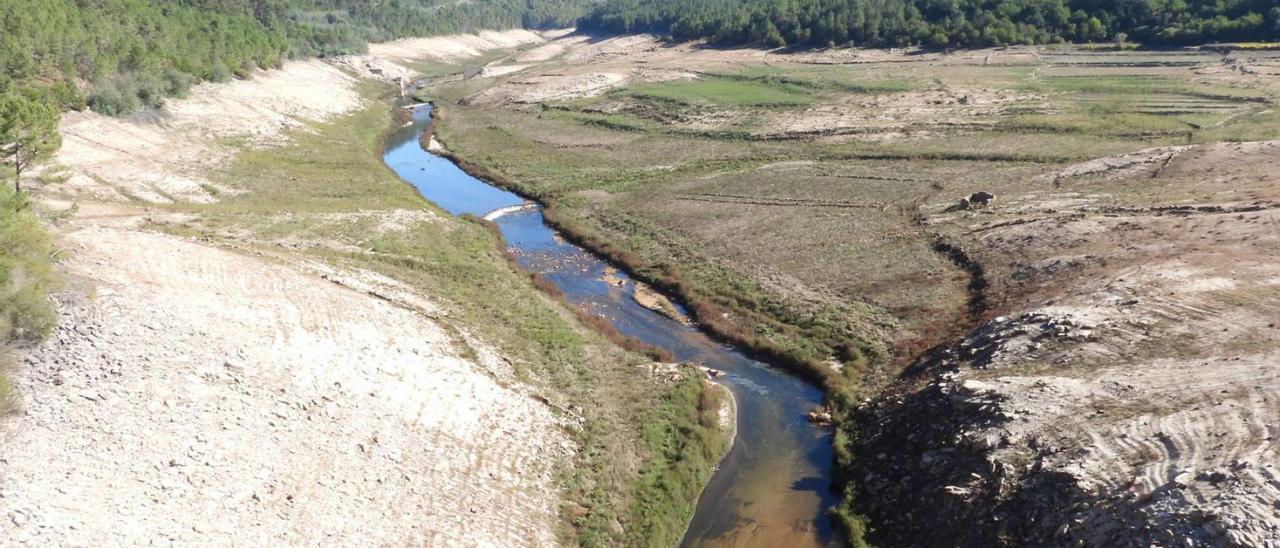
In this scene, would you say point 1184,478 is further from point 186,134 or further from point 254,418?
point 186,134

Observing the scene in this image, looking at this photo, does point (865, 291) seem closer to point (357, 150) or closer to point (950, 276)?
point (950, 276)

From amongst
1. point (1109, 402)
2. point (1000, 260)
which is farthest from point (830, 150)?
point (1109, 402)

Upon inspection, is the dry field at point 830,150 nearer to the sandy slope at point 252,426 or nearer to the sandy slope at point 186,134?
the sandy slope at point 252,426

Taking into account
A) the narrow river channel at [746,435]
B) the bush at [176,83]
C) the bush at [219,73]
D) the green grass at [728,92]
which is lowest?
the narrow river channel at [746,435]

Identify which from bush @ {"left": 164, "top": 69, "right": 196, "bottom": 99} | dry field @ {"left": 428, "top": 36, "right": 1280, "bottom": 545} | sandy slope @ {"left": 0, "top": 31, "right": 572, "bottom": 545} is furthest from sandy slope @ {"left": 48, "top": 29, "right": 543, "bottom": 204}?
dry field @ {"left": 428, "top": 36, "right": 1280, "bottom": 545}

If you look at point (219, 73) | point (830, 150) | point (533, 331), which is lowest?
point (533, 331)

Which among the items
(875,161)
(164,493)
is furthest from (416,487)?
(875,161)

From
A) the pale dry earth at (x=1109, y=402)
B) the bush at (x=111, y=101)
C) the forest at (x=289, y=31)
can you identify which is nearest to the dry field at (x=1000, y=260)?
the pale dry earth at (x=1109, y=402)
